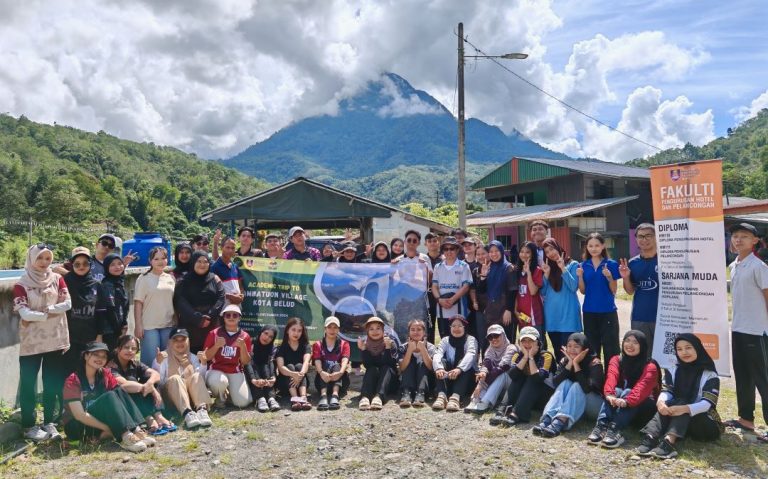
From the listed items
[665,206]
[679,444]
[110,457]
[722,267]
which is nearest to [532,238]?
[665,206]

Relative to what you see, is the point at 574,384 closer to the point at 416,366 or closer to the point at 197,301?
the point at 416,366

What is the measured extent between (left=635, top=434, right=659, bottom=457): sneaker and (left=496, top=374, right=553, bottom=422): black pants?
1.08 meters

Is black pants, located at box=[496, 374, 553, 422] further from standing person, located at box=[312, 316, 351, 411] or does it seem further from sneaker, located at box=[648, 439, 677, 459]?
standing person, located at box=[312, 316, 351, 411]

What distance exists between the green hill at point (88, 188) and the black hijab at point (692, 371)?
31314 millimetres

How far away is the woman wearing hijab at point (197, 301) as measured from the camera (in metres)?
6.07

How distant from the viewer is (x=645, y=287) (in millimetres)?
5531

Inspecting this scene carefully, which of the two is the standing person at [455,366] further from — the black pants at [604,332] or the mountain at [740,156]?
the mountain at [740,156]

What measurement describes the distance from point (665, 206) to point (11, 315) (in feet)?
24.2

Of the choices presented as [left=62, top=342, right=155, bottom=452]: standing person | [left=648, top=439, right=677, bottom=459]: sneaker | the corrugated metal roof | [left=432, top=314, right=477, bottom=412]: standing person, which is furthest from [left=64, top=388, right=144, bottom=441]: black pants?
the corrugated metal roof

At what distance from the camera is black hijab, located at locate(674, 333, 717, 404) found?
15.3 ft

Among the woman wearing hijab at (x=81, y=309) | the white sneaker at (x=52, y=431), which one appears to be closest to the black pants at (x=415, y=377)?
the woman wearing hijab at (x=81, y=309)

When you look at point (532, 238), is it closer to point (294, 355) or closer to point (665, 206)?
point (665, 206)

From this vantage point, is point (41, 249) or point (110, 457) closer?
point (110, 457)

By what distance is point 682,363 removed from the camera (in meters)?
4.75
